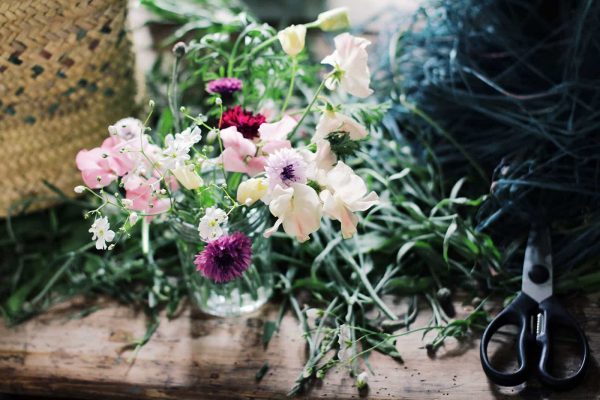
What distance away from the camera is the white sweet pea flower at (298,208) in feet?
1.76

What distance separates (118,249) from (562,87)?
504 millimetres

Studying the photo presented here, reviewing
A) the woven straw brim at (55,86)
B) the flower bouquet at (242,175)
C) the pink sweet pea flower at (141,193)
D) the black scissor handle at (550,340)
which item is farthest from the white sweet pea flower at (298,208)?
the woven straw brim at (55,86)

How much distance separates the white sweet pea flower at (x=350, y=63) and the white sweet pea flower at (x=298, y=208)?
0.10 m

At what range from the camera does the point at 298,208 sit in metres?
0.54

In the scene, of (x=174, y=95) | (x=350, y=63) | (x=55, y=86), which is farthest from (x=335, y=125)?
(x=55, y=86)

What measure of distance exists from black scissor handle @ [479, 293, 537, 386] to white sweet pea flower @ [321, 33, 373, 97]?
0.76ft

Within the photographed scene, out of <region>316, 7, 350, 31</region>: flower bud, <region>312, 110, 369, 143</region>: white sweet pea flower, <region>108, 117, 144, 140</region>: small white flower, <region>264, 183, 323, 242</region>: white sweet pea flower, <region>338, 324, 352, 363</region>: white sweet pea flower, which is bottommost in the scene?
<region>338, 324, 352, 363</region>: white sweet pea flower

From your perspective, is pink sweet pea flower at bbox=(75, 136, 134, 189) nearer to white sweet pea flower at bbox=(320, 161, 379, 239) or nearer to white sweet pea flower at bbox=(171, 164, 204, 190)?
white sweet pea flower at bbox=(171, 164, 204, 190)

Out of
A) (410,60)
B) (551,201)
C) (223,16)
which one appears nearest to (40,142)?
(223,16)

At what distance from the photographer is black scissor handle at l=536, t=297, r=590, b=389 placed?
23.4 inches

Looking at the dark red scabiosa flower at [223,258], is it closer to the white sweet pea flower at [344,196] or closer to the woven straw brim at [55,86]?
the white sweet pea flower at [344,196]

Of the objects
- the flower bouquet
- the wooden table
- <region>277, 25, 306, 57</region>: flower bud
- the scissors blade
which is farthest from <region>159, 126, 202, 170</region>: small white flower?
the scissors blade

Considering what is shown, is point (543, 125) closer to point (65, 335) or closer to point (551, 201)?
point (551, 201)

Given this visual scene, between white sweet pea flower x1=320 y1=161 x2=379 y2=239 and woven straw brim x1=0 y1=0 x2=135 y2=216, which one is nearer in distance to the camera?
white sweet pea flower x1=320 y1=161 x2=379 y2=239
